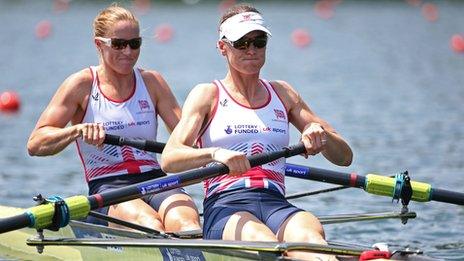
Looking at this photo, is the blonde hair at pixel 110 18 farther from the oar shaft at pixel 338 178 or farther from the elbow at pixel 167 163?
the oar shaft at pixel 338 178

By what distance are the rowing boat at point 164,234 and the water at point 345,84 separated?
186 cm

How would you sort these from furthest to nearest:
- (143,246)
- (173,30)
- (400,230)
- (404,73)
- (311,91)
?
(173,30) → (404,73) → (311,91) → (400,230) → (143,246)

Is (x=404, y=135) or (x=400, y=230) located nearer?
(x=400, y=230)

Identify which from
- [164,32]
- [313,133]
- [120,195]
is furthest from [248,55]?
[164,32]

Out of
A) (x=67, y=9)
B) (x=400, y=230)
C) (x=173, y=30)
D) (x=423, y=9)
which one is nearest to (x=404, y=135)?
(x=400, y=230)

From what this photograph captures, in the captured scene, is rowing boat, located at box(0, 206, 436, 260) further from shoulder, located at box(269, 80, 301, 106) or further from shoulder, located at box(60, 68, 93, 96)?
shoulder, located at box(269, 80, 301, 106)

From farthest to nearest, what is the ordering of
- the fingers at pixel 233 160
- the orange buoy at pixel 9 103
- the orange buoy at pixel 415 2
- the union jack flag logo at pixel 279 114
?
the orange buoy at pixel 415 2 < the orange buoy at pixel 9 103 < the union jack flag logo at pixel 279 114 < the fingers at pixel 233 160

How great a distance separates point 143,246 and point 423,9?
59.7m

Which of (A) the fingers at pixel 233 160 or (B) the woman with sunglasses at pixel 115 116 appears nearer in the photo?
(A) the fingers at pixel 233 160

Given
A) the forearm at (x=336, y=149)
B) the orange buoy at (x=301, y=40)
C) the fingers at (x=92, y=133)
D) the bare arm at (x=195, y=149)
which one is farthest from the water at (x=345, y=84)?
the forearm at (x=336, y=149)

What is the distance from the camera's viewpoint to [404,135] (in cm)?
1883

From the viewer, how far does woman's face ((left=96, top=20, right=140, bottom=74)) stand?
340 inches

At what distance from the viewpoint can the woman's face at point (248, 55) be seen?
7.36 metres

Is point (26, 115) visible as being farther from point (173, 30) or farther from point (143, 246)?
point (173, 30)
